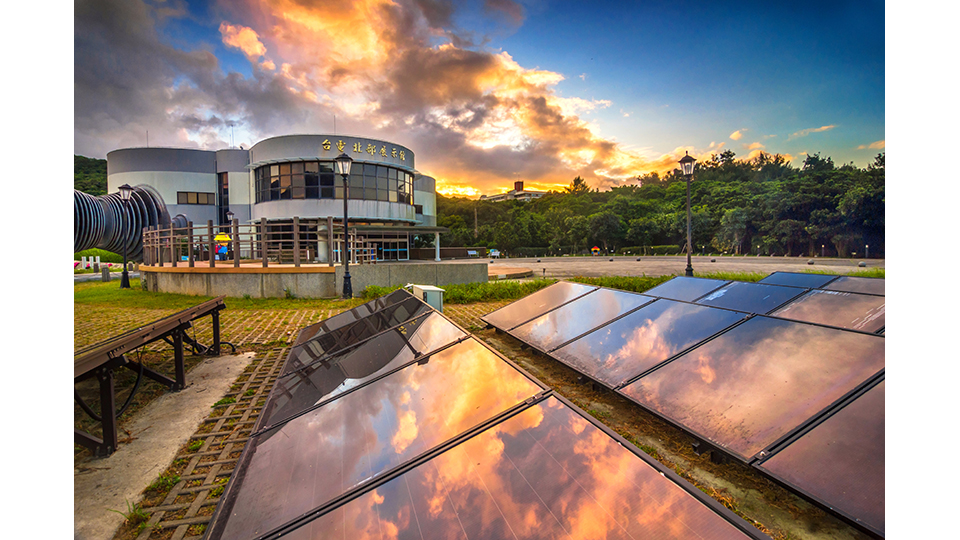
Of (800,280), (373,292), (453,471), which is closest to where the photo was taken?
(453,471)

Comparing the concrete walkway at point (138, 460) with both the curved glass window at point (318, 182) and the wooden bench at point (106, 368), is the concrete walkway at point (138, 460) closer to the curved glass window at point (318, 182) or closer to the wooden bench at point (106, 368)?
the wooden bench at point (106, 368)

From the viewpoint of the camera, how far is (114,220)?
713 inches

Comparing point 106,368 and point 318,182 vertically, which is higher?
point 318,182

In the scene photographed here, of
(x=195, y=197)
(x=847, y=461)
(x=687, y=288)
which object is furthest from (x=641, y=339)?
(x=195, y=197)

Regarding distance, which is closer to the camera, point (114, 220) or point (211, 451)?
point (211, 451)

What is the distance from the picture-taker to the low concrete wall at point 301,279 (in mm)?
12062

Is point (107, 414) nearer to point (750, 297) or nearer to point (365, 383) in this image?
point (365, 383)

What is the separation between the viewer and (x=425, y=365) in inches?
89.6

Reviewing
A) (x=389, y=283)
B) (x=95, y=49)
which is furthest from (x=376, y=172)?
(x=95, y=49)

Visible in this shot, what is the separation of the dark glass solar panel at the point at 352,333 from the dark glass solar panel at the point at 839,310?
369 centimetres

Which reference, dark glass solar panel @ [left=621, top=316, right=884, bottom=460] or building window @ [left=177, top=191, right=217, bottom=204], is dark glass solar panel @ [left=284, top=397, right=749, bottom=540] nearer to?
dark glass solar panel @ [left=621, top=316, right=884, bottom=460]

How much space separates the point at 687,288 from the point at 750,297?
1.19 m
